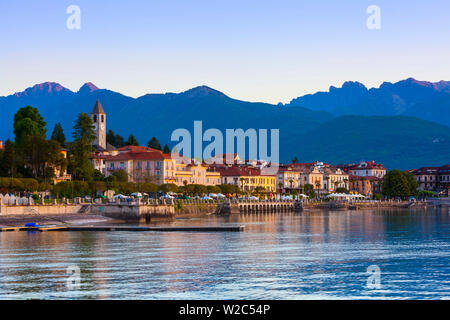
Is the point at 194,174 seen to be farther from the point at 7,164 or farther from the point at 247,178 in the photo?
the point at 7,164

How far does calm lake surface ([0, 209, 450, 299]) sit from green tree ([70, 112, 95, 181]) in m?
39.7

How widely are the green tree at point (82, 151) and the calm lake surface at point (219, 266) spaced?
130 feet

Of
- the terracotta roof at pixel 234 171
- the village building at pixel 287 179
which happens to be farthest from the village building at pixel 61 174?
the village building at pixel 287 179

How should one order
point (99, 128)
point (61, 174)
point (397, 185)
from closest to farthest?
1. point (61, 174)
2. point (99, 128)
3. point (397, 185)

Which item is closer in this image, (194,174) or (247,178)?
(194,174)

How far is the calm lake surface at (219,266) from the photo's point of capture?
86.4 feet

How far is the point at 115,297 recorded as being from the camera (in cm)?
2497

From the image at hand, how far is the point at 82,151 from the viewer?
9625cm

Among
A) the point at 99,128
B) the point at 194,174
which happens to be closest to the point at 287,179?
the point at 194,174

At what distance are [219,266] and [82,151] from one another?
215ft
